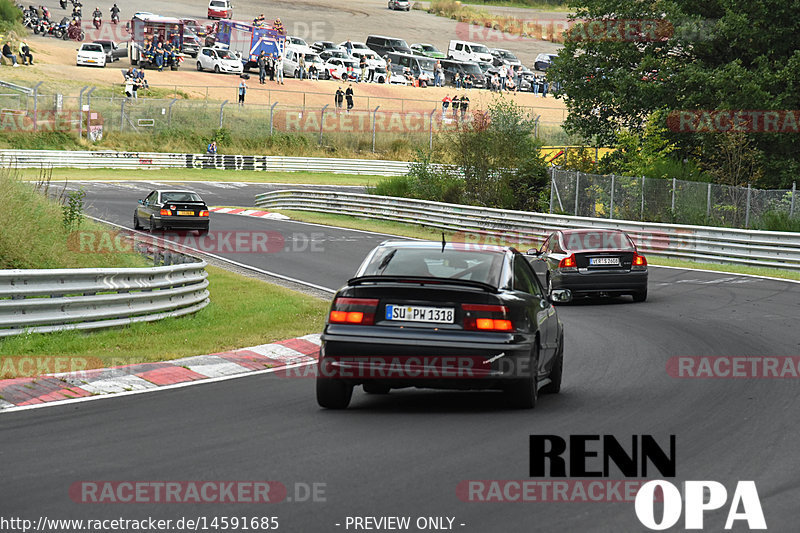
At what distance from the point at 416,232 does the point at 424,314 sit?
88.4ft

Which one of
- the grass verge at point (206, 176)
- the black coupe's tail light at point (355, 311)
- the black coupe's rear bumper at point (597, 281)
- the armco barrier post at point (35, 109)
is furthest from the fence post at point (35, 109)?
the black coupe's tail light at point (355, 311)

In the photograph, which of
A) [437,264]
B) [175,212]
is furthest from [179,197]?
[437,264]

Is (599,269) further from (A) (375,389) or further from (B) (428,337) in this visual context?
(B) (428,337)

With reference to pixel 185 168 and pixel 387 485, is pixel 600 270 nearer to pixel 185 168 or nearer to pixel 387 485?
pixel 387 485

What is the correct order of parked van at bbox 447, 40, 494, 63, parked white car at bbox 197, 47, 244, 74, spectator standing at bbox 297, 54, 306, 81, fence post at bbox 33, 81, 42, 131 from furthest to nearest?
1. parked van at bbox 447, 40, 494, 63
2. spectator standing at bbox 297, 54, 306, 81
3. parked white car at bbox 197, 47, 244, 74
4. fence post at bbox 33, 81, 42, 131

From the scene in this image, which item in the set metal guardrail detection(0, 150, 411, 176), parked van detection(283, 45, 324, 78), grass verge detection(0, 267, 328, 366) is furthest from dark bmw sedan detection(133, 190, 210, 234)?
parked van detection(283, 45, 324, 78)

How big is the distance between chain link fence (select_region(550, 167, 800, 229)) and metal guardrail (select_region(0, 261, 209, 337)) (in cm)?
1778

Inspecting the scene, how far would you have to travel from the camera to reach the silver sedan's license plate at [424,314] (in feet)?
28.8

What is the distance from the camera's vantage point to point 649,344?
46.8 ft

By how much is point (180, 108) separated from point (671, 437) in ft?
183

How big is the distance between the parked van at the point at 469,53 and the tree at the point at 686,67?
45920 millimetres

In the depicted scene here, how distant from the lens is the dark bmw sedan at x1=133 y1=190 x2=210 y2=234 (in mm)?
31594

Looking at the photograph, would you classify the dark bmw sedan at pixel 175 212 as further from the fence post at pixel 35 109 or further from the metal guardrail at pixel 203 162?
the fence post at pixel 35 109

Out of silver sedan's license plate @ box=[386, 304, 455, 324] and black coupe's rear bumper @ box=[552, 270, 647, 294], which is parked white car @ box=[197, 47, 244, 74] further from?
silver sedan's license plate @ box=[386, 304, 455, 324]
